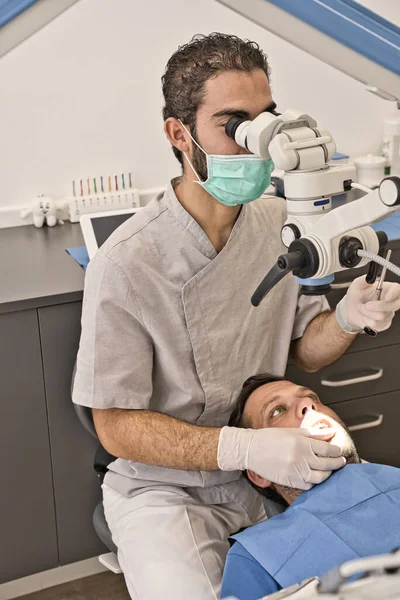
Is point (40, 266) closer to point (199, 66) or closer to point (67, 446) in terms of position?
point (67, 446)

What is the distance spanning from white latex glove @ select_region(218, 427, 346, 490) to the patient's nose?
0.31ft

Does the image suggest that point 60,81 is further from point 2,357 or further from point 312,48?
point 312,48

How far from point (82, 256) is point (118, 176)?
455mm

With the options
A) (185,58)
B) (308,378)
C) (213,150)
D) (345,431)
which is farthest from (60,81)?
(345,431)

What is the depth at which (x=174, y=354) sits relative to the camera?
1.73 meters

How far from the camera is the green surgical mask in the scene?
1538 mm

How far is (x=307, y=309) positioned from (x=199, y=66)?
62 centimetres

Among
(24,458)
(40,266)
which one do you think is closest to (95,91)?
(40,266)

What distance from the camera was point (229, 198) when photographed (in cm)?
162

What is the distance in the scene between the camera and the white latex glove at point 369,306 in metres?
1.63

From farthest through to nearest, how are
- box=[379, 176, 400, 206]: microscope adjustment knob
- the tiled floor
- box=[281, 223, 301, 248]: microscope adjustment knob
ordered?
the tiled floor → box=[281, 223, 301, 248]: microscope adjustment knob → box=[379, 176, 400, 206]: microscope adjustment knob

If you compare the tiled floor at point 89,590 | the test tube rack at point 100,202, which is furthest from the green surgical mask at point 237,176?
the tiled floor at point 89,590

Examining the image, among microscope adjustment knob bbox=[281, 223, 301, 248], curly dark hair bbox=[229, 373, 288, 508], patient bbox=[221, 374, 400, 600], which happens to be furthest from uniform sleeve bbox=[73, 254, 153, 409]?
microscope adjustment knob bbox=[281, 223, 301, 248]

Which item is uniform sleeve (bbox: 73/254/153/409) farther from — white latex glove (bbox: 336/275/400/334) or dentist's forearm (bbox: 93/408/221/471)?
white latex glove (bbox: 336/275/400/334)
